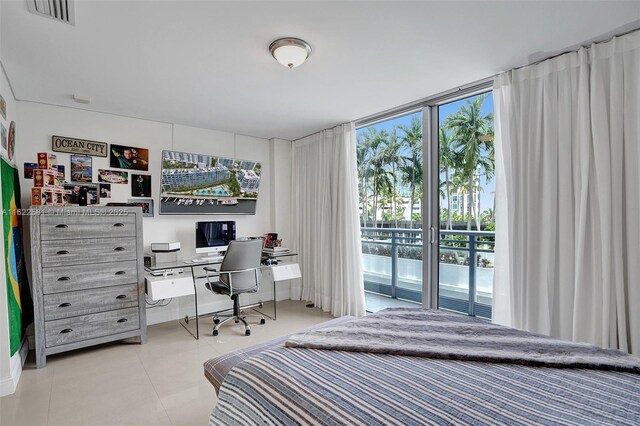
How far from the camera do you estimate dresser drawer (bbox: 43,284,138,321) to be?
281 cm

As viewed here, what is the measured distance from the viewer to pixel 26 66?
93.8 inches

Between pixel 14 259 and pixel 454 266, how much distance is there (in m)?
4.17

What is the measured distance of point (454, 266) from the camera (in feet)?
11.4

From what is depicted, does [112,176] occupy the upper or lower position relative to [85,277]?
upper

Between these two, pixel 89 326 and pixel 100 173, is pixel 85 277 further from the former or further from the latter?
pixel 100 173

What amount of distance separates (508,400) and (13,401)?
314 cm

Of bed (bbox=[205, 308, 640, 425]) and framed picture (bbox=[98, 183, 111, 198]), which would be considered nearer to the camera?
bed (bbox=[205, 308, 640, 425])

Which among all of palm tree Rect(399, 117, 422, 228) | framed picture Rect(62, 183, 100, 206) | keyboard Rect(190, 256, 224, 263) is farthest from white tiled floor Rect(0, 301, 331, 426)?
palm tree Rect(399, 117, 422, 228)

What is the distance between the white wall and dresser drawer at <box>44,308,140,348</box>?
64cm

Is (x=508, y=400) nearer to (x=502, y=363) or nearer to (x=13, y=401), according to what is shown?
(x=502, y=363)

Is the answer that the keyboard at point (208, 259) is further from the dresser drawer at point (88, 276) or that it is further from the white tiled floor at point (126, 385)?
the white tiled floor at point (126, 385)

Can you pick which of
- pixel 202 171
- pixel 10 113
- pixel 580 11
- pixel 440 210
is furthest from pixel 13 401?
pixel 580 11

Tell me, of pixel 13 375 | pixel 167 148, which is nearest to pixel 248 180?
pixel 167 148

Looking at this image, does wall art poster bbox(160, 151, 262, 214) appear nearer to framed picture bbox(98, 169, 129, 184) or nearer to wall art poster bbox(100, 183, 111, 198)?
framed picture bbox(98, 169, 129, 184)
